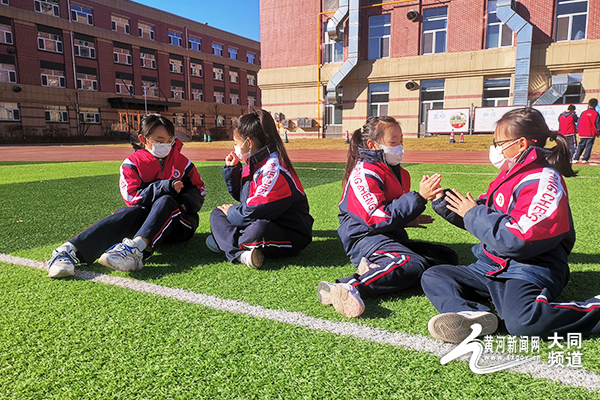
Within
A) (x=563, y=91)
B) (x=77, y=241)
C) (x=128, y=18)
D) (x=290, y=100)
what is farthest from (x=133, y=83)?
(x=77, y=241)

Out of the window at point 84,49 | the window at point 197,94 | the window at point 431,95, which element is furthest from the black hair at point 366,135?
the window at point 197,94

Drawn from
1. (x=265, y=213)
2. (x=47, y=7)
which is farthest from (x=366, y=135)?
(x=47, y=7)

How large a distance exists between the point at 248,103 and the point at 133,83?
648 inches

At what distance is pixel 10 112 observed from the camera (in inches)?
1332

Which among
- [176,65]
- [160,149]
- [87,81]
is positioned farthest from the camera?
[176,65]

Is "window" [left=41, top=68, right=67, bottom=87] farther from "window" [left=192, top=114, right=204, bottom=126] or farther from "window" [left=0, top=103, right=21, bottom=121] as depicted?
"window" [left=192, top=114, right=204, bottom=126]

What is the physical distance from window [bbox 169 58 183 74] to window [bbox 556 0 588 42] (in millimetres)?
36206

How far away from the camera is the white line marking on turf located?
165 cm

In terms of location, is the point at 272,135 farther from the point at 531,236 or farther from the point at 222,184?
the point at 222,184

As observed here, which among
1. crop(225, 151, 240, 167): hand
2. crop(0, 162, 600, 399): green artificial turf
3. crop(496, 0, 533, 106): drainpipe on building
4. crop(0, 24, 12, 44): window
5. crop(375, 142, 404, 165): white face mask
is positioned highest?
crop(0, 24, 12, 44): window

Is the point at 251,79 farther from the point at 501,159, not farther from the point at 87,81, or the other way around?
the point at 501,159

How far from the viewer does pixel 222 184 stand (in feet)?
25.8

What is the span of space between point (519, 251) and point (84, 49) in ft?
142

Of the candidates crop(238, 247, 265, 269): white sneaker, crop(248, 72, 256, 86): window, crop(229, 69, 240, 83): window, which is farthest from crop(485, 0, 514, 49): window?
crop(248, 72, 256, 86): window
